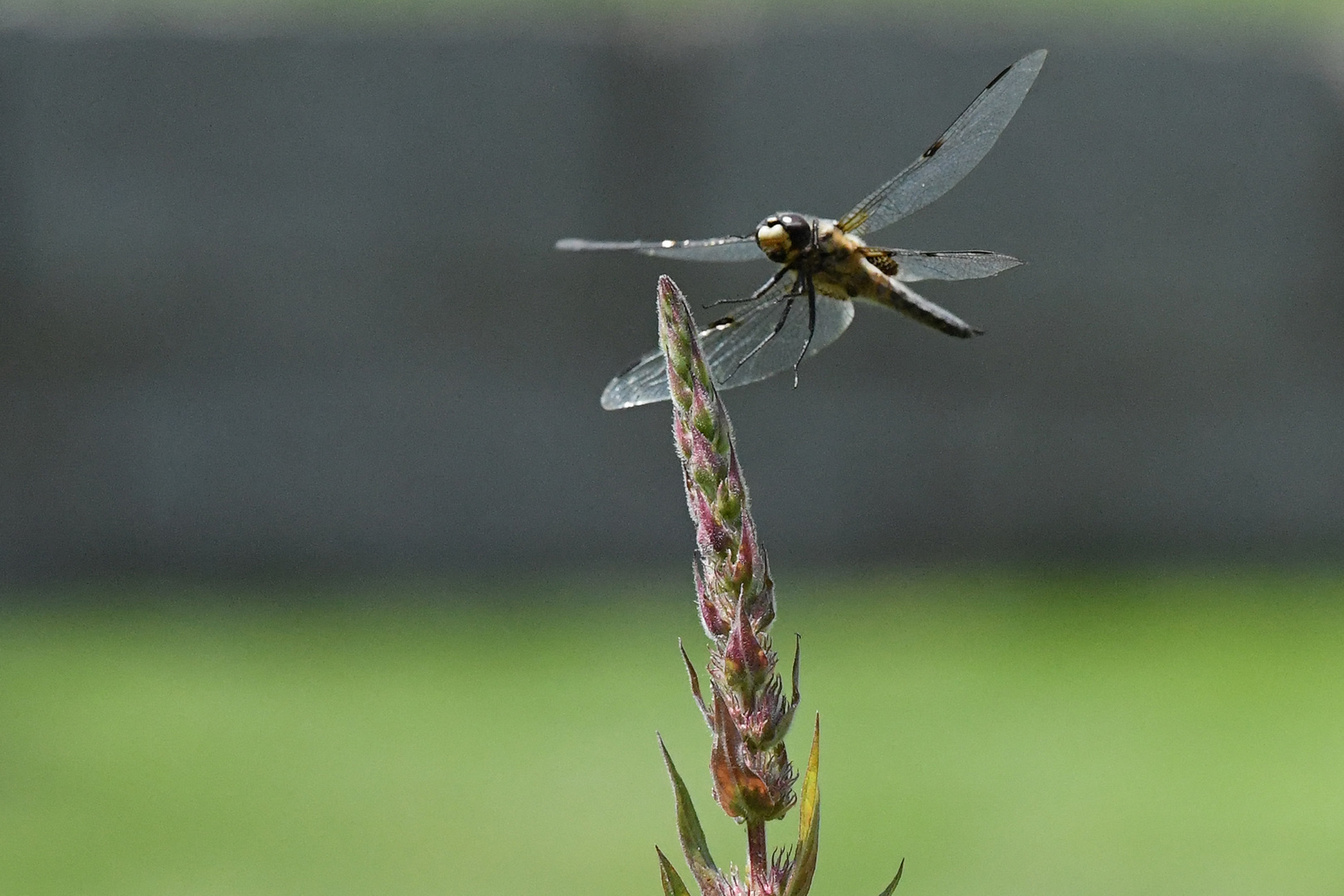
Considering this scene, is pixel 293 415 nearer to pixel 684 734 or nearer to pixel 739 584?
pixel 684 734

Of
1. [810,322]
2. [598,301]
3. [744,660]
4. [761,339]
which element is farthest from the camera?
[598,301]

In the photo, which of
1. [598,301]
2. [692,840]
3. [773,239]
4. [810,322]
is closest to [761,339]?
[810,322]

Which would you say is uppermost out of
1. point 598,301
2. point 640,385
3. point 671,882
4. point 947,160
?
point 598,301

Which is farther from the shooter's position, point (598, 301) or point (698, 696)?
point (598, 301)

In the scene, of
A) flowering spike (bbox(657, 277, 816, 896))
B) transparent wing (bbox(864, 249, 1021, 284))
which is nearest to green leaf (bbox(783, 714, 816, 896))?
flowering spike (bbox(657, 277, 816, 896))

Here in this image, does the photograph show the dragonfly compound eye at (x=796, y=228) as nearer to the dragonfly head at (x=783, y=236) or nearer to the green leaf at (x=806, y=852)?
the dragonfly head at (x=783, y=236)

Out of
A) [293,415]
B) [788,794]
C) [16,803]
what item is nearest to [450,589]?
[293,415]

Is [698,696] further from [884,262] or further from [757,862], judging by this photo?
[884,262]
